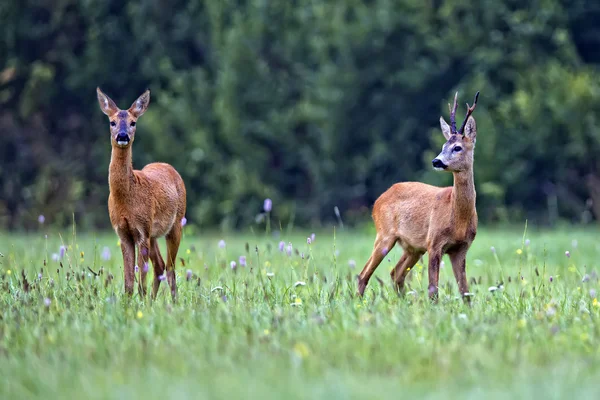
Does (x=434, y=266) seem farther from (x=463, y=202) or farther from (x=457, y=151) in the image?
(x=457, y=151)

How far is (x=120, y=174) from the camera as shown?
8812 mm

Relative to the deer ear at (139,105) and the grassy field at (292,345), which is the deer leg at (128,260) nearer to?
the grassy field at (292,345)

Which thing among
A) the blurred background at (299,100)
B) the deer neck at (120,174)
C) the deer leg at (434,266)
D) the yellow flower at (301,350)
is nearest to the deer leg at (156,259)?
the deer neck at (120,174)

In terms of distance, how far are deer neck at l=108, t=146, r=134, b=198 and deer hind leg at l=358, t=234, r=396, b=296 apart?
2131mm

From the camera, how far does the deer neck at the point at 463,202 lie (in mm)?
8680

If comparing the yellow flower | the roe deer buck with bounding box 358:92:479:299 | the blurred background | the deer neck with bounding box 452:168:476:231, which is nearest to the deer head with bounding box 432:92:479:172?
the roe deer buck with bounding box 358:92:479:299

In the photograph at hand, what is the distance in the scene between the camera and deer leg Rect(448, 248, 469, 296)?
8594 millimetres

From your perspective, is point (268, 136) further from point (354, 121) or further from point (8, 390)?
point (8, 390)

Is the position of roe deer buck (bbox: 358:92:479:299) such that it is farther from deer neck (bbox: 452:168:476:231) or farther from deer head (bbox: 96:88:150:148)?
deer head (bbox: 96:88:150:148)

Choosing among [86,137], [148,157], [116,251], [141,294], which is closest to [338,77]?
[148,157]

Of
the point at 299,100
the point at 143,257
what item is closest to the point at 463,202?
the point at 143,257

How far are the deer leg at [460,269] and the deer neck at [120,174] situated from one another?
8.69 feet

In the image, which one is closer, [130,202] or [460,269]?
[460,269]

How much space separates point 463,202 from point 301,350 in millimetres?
3282
